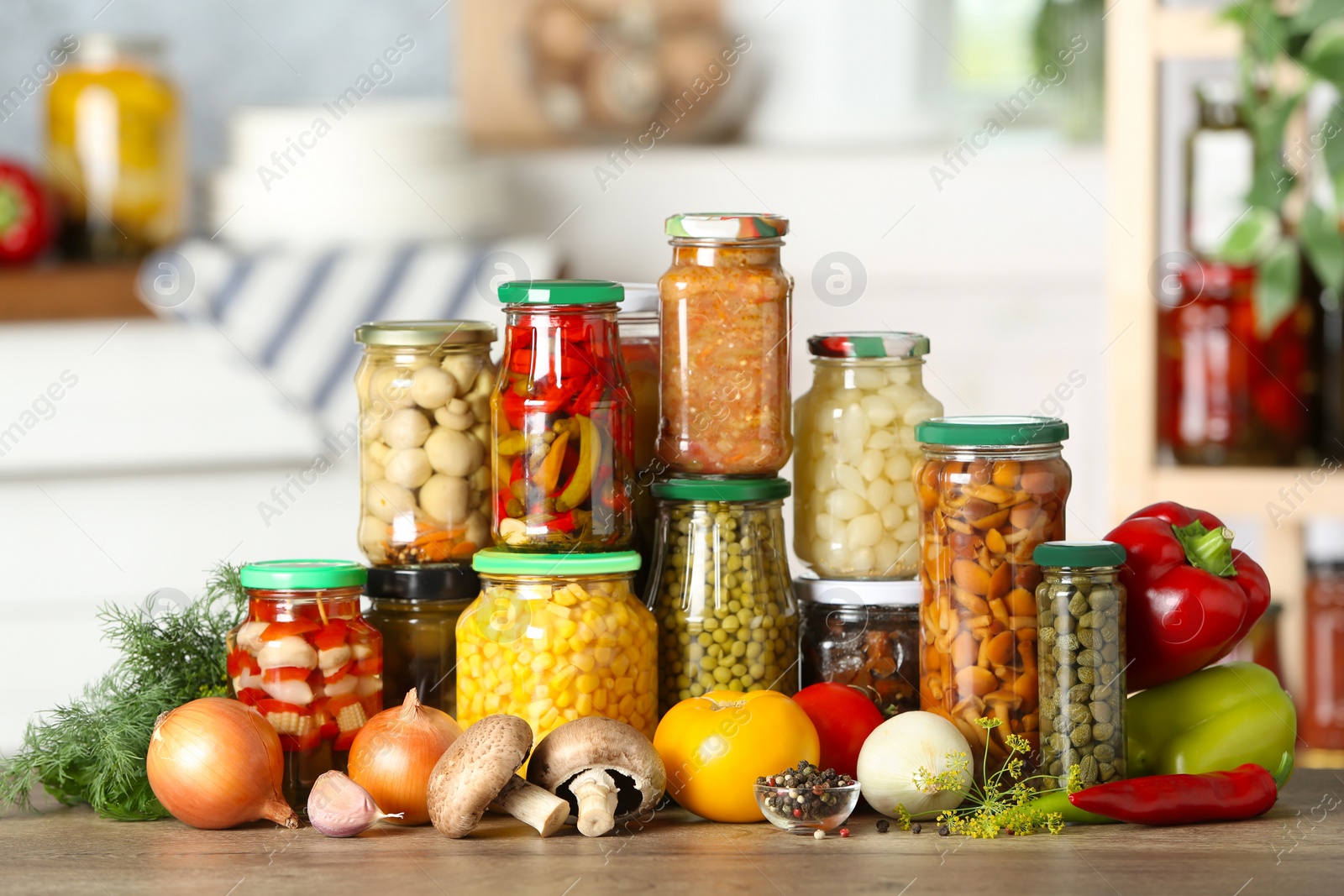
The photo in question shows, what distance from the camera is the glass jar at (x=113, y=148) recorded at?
6.98 ft

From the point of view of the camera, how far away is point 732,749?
938 mm

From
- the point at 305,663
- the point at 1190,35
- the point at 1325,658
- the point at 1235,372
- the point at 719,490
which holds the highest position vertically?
the point at 1190,35

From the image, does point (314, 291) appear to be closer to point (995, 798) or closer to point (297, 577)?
point (297, 577)

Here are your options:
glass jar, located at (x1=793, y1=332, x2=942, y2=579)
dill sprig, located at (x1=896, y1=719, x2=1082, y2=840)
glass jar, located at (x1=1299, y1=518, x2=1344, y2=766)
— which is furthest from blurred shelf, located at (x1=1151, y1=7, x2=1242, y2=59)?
dill sprig, located at (x1=896, y1=719, x2=1082, y2=840)

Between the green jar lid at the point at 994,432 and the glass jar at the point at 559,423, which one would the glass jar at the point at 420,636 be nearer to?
the glass jar at the point at 559,423

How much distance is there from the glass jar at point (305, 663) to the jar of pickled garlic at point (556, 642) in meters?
0.08

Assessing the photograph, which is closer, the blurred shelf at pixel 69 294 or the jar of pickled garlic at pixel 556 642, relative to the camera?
the jar of pickled garlic at pixel 556 642

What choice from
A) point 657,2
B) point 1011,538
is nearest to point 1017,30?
point 657,2

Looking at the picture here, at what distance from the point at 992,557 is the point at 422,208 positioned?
4.46 ft

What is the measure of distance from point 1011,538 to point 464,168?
4.50 ft

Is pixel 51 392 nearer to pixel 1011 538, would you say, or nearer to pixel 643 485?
pixel 643 485

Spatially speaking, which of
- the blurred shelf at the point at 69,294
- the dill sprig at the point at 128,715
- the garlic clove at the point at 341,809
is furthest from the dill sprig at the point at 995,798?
the blurred shelf at the point at 69,294

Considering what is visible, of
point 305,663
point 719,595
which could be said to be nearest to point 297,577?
point 305,663

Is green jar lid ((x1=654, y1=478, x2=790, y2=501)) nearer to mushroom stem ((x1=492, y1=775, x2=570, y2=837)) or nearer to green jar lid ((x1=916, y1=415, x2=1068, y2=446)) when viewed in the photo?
green jar lid ((x1=916, y1=415, x2=1068, y2=446))
